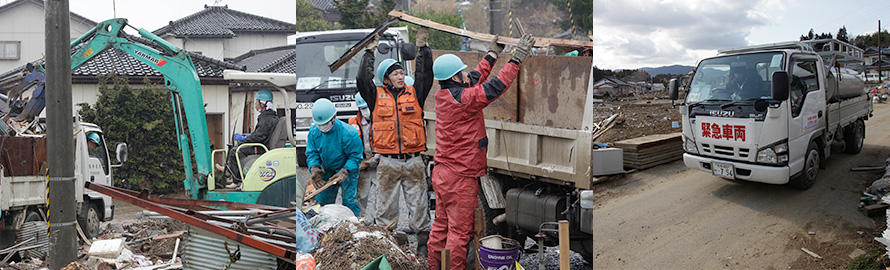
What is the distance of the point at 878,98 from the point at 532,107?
2.34 meters

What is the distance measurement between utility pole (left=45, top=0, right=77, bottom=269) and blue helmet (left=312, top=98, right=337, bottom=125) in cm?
517

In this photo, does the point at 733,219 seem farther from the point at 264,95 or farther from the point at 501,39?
the point at 264,95

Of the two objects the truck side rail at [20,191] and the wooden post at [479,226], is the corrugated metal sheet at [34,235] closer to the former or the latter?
the truck side rail at [20,191]

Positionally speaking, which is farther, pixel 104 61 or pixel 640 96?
pixel 104 61

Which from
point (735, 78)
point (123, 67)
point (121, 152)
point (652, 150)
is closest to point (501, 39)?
point (652, 150)

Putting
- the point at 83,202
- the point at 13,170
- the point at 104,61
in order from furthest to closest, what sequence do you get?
the point at 104,61 → the point at 83,202 → the point at 13,170

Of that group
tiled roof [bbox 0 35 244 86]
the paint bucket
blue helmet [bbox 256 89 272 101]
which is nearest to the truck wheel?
tiled roof [bbox 0 35 244 86]

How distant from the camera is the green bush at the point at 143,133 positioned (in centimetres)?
872

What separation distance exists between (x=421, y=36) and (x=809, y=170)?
253cm

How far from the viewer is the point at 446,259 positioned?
126 inches

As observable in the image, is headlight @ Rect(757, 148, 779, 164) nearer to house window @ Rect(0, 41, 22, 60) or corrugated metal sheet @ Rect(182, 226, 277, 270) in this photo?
corrugated metal sheet @ Rect(182, 226, 277, 270)

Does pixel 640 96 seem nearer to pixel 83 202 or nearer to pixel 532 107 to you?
pixel 532 107

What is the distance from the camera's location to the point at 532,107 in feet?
9.94

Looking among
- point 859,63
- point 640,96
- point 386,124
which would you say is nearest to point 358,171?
point 386,124
